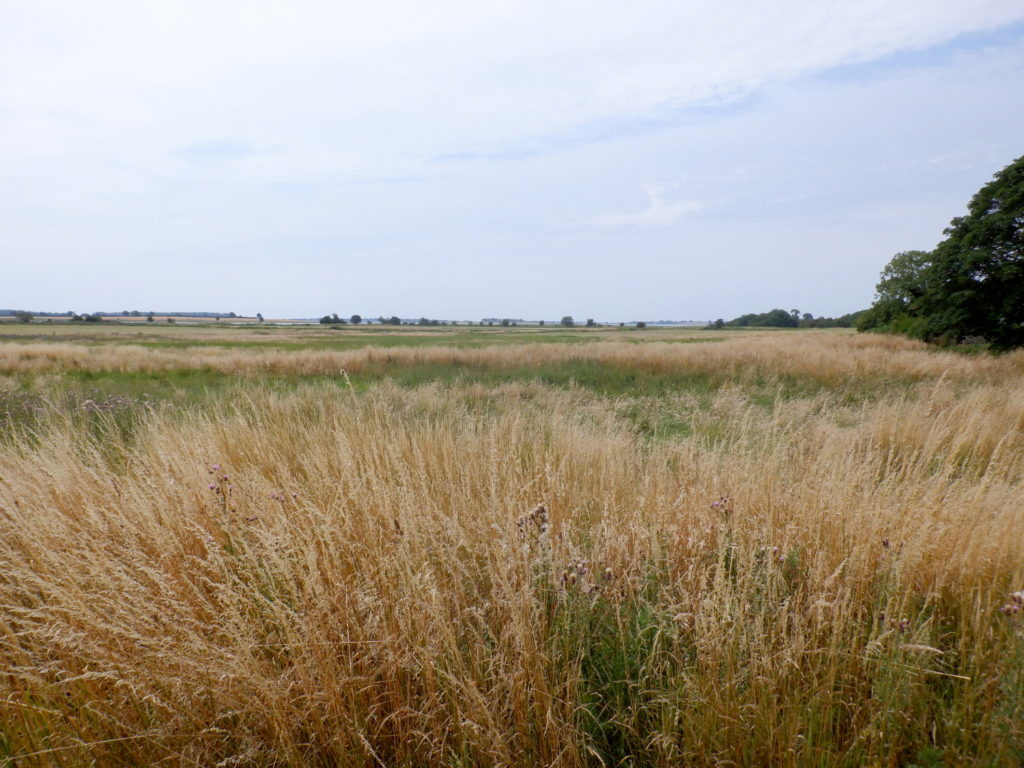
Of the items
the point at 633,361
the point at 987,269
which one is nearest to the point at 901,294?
the point at 987,269

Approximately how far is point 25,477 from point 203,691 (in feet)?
9.71

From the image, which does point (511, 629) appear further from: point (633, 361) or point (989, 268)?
point (989, 268)

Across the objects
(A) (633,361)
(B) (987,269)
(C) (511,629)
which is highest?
(B) (987,269)

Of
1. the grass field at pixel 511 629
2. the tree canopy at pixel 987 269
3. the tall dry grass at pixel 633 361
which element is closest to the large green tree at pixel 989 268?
the tree canopy at pixel 987 269

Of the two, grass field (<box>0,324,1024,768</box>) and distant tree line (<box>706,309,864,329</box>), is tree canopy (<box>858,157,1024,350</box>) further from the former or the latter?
distant tree line (<box>706,309,864,329</box>)

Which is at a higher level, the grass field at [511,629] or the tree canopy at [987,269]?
the tree canopy at [987,269]

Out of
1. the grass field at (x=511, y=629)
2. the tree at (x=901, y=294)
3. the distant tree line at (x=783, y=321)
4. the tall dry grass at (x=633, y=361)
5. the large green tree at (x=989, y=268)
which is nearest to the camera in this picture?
the grass field at (x=511, y=629)

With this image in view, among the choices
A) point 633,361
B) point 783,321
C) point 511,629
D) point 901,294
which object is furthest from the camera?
point 783,321

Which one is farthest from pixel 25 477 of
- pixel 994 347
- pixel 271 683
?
pixel 994 347

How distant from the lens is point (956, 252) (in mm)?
18734

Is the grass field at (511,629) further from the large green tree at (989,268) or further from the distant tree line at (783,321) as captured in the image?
the distant tree line at (783,321)

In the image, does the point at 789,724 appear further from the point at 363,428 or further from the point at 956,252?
the point at 956,252

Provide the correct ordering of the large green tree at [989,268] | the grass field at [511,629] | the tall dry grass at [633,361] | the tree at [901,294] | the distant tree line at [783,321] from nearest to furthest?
the grass field at [511,629], the tall dry grass at [633,361], the large green tree at [989,268], the tree at [901,294], the distant tree line at [783,321]

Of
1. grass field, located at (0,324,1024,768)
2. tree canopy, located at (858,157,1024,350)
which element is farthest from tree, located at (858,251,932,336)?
grass field, located at (0,324,1024,768)
